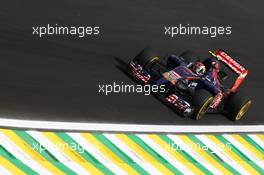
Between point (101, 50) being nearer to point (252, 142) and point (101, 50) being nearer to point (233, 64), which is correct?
point (233, 64)

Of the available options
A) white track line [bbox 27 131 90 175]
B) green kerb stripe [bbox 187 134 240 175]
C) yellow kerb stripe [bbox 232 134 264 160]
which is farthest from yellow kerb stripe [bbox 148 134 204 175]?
white track line [bbox 27 131 90 175]

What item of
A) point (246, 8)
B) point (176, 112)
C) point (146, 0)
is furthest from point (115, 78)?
point (246, 8)

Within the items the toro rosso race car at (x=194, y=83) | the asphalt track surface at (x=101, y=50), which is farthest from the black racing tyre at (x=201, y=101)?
the asphalt track surface at (x=101, y=50)

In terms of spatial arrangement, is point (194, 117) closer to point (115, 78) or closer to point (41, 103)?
point (115, 78)

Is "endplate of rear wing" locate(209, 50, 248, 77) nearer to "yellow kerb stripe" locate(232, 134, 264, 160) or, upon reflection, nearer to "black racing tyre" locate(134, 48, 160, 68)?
"black racing tyre" locate(134, 48, 160, 68)

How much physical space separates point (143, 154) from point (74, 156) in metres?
1.49

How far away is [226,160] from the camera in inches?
469

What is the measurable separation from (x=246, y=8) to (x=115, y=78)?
6794 mm

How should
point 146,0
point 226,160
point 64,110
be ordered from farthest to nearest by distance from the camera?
point 146,0 < point 64,110 < point 226,160

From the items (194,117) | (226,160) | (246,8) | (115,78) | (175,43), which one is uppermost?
(246,8)

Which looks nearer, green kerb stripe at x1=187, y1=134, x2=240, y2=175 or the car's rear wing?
green kerb stripe at x1=187, y1=134, x2=240, y2=175

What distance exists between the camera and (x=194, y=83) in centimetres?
1337

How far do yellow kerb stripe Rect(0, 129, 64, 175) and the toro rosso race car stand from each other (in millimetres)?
3682

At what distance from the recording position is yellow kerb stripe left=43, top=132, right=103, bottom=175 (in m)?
10.9
